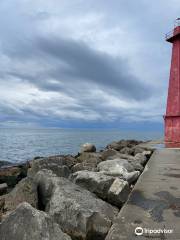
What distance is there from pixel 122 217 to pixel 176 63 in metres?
15.9

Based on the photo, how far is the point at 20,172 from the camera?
13.0m

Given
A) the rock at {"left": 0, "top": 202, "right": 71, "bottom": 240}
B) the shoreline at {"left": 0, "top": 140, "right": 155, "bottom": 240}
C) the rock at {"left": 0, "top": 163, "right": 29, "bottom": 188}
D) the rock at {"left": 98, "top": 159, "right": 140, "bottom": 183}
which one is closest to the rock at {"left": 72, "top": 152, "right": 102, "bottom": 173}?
the rock at {"left": 98, "top": 159, "right": 140, "bottom": 183}

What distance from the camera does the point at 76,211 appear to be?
432 centimetres

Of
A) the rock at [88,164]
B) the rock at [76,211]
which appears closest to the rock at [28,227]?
the rock at [76,211]

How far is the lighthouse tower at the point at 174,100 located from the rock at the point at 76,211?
46.1 feet

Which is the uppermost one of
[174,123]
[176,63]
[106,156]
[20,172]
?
[176,63]

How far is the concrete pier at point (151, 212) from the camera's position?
3855 mm

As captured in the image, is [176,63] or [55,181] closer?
[55,181]

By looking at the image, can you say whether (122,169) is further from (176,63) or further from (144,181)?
(176,63)

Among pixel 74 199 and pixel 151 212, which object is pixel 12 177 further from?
pixel 151 212

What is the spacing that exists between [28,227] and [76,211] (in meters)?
0.92

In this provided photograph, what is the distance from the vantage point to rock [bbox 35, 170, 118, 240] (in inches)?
164

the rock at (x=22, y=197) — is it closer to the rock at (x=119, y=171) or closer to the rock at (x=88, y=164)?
the rock at (x=119, y=171)

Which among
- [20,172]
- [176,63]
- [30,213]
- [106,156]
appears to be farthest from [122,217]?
[176,63]
